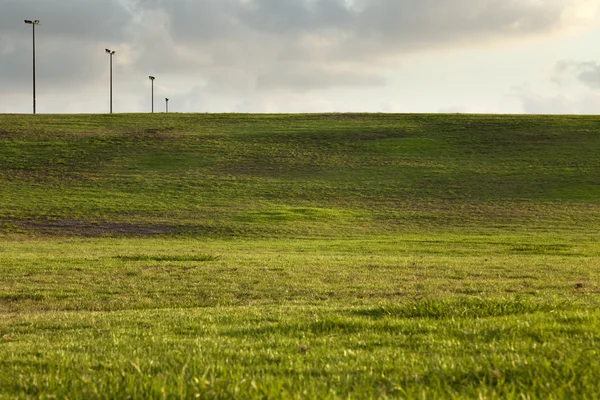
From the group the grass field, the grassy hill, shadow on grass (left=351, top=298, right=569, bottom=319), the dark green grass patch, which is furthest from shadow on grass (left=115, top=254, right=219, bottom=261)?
shadow on grass (left=351, top=298, right=569, bottom=319)

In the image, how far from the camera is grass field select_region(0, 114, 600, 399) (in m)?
6.23

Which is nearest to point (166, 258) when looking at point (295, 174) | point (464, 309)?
point (464, 309)

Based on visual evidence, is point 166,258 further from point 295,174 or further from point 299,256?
point 295,174

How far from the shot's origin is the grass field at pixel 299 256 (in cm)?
623

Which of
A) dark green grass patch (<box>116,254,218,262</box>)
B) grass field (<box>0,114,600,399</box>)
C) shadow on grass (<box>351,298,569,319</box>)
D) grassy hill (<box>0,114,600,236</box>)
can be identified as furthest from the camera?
grassy hill (<box>0,114,600,236</box>)

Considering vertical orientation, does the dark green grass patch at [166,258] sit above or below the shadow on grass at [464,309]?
below

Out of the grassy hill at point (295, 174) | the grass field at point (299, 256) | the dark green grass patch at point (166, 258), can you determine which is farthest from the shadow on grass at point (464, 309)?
the grassy hill at point (295, 174)

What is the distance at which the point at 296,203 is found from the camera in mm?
53156

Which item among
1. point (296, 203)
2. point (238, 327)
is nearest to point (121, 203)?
point (296, 203)

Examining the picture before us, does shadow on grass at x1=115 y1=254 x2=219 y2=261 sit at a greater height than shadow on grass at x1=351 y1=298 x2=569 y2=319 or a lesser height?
lesser

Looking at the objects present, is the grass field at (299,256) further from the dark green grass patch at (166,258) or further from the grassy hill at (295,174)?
the grassy hill at (295,174)

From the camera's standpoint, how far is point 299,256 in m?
29.5

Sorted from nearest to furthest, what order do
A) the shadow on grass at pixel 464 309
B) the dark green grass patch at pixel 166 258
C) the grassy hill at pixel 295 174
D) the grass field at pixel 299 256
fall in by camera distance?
the grass field at pixel 299 256, the shadow on grass at pixel 464 309, the dark green grass patch at pixel 166 258, the grassy hill at pixel 295 174

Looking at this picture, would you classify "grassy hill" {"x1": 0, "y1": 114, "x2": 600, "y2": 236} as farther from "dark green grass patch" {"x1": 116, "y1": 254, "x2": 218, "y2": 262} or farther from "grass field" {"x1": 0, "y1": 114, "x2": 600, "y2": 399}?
"dark green grass patch" {"x1": 116, "y1": 254, "x2": 218, "y2": 262}
